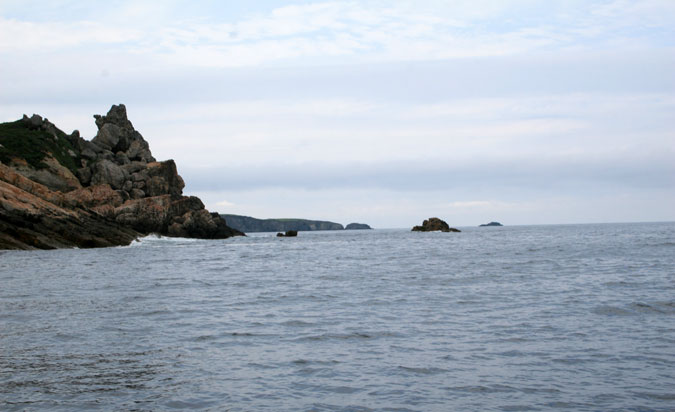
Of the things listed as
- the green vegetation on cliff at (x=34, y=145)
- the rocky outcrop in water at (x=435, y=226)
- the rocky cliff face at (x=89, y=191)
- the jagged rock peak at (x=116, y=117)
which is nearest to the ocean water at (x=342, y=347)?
the rocky cliff face at (x=89, y=191)

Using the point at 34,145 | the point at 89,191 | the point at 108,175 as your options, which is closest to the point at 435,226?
the point at 108,175

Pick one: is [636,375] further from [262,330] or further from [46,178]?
[46,178]

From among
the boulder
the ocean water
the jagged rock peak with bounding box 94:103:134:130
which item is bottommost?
the ocean water

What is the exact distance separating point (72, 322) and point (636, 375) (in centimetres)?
1589

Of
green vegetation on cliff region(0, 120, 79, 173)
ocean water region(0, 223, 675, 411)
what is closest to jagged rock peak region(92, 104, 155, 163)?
green vegetation on cliff region(0, 120, 79, 173)

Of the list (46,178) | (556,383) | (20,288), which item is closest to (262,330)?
(556,383)

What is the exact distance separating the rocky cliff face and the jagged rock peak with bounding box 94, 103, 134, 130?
0.23m

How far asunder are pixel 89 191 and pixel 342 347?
9958 centimetres

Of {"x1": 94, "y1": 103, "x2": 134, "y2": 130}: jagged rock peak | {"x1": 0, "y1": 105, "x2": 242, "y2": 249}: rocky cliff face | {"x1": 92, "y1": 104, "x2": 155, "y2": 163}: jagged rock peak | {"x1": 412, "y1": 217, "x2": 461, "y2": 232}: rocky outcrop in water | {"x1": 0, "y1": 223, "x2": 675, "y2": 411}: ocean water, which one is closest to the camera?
{"x1": 0, "y1": 223, "x2": 675, "y2": 411}: ocean water

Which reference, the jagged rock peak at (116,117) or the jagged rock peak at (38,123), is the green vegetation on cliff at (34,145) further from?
the jagged rock peak at (116,117)

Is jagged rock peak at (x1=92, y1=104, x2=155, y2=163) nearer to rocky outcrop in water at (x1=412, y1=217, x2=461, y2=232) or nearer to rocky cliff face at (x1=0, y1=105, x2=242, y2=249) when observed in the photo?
rocky cliff face at (x1=0, y1=105, x2=242, y2=249)

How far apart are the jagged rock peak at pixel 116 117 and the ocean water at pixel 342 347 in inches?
4775

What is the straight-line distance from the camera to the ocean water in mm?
11102

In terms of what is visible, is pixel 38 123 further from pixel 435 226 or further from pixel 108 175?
pixel 435 226
